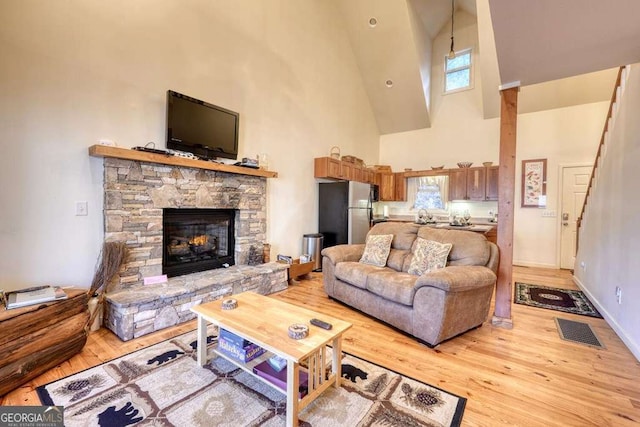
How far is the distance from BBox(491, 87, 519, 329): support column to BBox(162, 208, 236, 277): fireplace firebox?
3.28 metres

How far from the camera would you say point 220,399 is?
1.69 metres

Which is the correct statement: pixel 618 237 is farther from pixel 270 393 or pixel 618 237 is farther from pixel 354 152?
pixel 354 152

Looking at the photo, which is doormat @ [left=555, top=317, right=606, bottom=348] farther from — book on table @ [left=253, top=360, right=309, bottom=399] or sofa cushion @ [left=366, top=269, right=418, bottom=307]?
book on table @ [left=253, top=360, right=309, bottom=399]

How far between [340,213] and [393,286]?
262cm

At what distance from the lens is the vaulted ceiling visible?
1.87 metres

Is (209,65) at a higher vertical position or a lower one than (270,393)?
higher

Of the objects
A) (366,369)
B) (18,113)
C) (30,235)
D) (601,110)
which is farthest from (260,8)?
(601,110)

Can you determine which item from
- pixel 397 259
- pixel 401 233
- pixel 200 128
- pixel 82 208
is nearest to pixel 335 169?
pixel 401 233

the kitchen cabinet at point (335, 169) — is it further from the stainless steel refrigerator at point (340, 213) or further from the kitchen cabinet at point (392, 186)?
the kitchen cabinet at point (392, 186)

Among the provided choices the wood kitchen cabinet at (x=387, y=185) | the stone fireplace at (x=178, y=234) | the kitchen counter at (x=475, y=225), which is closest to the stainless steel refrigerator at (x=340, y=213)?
the kitchen counter at (x=475, y=225)

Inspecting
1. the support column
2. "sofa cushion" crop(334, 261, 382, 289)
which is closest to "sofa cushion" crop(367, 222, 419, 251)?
"sofa cushion" crop(334, 261, 382, 289)

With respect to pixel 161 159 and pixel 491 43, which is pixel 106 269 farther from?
pixel 491 43

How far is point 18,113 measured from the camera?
225 cm

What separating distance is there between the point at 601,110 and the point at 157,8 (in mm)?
7150
